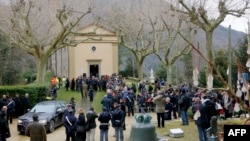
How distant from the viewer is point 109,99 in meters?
21.3

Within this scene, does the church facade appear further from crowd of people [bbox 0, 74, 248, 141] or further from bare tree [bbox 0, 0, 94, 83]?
crowd of people [bbox 0, 74, 248, 141]

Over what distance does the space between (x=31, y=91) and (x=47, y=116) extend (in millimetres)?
7293

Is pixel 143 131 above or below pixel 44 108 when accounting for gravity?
below

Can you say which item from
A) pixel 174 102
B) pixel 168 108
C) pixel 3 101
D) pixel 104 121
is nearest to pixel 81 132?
pixel 104 121

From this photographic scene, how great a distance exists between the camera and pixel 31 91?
87.9 ft

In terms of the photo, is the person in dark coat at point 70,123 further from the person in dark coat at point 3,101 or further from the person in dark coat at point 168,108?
the person in dark coat at point 3,101

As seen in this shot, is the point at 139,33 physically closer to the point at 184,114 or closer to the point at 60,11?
the point at 60,11

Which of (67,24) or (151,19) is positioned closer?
(67,24)

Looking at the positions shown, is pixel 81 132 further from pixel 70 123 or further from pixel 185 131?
pixel 185 131

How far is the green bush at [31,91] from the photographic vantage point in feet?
85.6

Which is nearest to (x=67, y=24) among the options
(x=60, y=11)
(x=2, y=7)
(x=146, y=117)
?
(x=60, y=11)

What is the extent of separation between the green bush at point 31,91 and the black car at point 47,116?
203 inches

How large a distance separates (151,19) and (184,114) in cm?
2823

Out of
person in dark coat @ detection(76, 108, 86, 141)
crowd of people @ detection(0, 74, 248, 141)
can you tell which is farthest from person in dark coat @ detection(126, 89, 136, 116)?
person in dark coat @ detection(76, 108, 86, 141)
